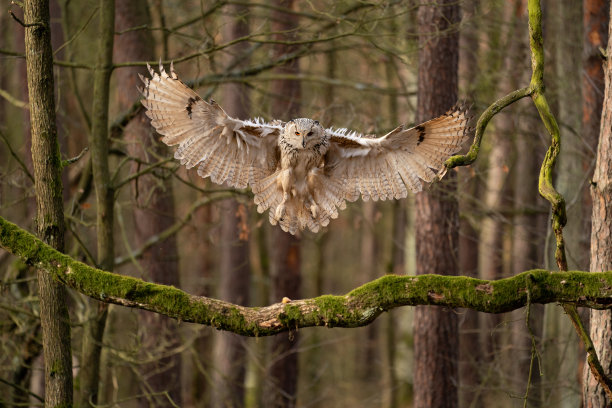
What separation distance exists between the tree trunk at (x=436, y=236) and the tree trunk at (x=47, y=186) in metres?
4.35

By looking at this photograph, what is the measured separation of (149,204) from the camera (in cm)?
916

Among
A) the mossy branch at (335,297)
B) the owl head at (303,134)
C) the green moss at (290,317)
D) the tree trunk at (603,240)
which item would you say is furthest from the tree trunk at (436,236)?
the green moss at (290,317)

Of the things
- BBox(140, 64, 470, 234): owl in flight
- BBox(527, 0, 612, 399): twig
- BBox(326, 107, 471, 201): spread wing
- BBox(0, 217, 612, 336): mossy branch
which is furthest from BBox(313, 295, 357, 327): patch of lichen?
BBox(140, 64, 470, 234): owl in flight

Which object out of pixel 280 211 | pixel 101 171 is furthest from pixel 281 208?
pixel 101 171

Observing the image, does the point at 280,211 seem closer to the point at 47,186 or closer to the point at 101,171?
the point at 101,171

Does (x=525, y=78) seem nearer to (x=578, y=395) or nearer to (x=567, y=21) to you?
(x=567, y=21)

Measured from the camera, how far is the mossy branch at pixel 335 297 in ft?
13.6

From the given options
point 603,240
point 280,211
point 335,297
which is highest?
point 280,211

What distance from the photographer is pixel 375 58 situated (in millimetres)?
10633

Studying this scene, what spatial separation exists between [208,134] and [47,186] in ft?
5.14

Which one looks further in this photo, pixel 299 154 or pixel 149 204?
pixel 149 204

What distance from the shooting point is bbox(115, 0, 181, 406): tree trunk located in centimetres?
882

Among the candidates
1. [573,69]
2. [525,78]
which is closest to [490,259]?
[525,78]

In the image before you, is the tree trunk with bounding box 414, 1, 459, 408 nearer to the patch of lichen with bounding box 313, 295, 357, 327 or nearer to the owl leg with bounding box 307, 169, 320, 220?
the owl leg with bounding box 307, 169, 320, 220
